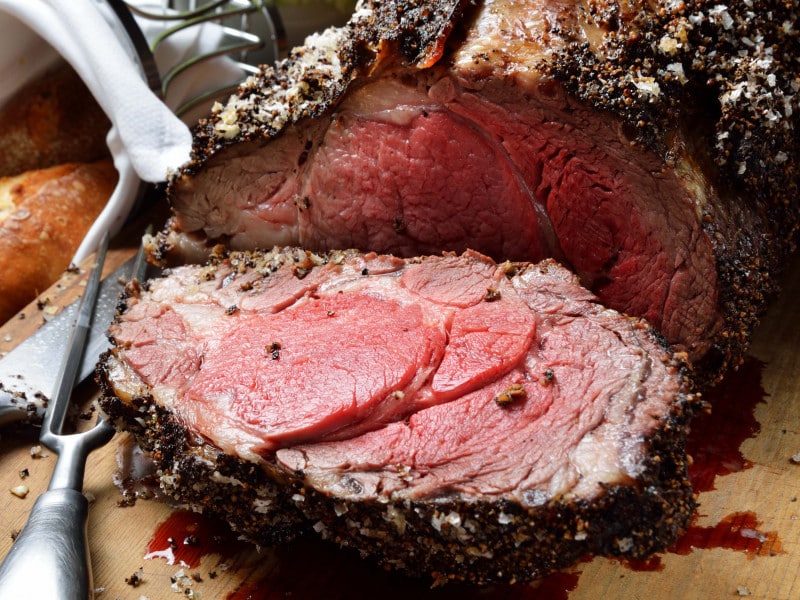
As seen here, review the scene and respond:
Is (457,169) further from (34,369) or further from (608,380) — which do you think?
(34,369)

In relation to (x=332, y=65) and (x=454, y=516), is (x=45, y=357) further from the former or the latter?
(x=454, y=516)

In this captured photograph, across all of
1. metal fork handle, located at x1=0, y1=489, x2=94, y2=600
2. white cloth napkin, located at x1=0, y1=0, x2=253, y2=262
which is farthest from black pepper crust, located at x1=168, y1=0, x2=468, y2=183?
→ metal fork handle, located at x1=0, y1=489, x2=94, y2=600

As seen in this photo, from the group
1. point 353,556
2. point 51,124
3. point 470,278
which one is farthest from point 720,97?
point 51,124

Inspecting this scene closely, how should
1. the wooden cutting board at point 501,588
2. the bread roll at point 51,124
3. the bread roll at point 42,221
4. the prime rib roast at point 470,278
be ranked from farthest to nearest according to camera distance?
1. the bread roll at point 51,124
2. the bread roll at point 42,221
3. the wooden cutting board at point 501,588
4. the prime rib roast at point 470,278

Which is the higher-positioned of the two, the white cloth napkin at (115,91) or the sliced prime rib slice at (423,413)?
the white cloth napkin at (115,91)

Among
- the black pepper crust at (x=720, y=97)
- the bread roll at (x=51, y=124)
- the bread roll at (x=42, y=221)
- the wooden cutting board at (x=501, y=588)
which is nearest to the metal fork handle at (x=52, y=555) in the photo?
the wooden cutting board at (x=501, y=588)

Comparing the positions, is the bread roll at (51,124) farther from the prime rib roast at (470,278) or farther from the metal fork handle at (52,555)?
the metal fork handle at (52,555)

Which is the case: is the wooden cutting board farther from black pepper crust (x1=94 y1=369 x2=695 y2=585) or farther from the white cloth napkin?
the white cloth napkin
